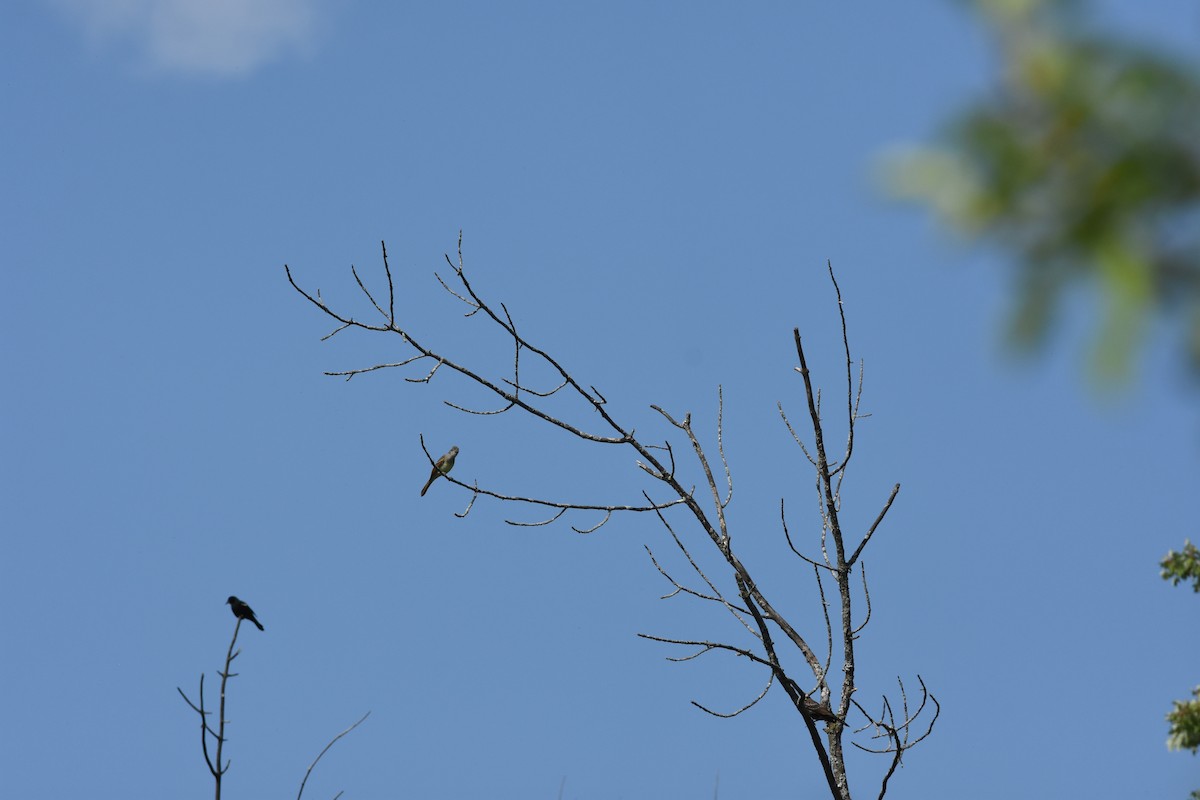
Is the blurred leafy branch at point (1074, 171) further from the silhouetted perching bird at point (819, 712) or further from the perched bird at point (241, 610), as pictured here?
the perched bird at point (241, 610)

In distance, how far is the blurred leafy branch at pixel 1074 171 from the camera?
1055mm

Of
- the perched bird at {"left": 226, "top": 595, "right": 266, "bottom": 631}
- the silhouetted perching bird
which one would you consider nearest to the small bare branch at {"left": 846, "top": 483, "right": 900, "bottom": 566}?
the silhouetted perching bird

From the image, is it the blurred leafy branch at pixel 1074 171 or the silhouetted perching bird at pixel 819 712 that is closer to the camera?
the blurred leafy branch at pixel 1074 171

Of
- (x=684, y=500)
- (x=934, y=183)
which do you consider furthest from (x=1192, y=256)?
(x=684, y=500)

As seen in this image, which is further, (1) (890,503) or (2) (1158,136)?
(1) (890,503)

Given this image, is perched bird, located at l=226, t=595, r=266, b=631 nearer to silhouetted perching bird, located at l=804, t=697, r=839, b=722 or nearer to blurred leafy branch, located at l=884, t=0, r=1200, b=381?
silhouetted perching bird, located at l=804, t=697, r=839, b=722

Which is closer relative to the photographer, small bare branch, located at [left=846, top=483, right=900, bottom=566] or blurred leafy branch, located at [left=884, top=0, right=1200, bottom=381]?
blurred leafy branch, located at [left=884, top=0, right=1200, bottom=381]

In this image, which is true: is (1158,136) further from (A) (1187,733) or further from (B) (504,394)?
(A) (1187,733)

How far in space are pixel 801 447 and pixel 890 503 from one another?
41 cm

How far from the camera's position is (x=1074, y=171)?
1103 millimetres

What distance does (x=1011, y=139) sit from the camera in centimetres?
109

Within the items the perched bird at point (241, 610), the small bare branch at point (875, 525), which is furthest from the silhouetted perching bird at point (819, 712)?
the perched bird at point (241, 610)

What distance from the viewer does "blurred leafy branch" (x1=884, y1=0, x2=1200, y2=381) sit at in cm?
105

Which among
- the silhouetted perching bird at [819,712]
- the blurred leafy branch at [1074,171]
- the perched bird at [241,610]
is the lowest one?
the blurred leafy branch at [1074,171]
